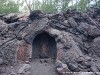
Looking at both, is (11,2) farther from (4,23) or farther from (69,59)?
(69,59)

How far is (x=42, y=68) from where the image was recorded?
16.0 meters

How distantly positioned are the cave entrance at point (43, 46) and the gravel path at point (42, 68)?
87 cm

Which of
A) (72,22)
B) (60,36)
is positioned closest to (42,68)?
(60,36)

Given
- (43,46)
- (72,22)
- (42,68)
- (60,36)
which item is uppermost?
(72,22)

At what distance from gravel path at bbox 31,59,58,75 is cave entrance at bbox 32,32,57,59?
0.87m

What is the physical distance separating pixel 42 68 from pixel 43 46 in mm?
2462

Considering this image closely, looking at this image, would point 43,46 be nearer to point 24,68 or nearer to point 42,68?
point 42,68

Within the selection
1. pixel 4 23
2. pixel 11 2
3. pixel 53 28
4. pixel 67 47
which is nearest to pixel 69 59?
pixel 67 47

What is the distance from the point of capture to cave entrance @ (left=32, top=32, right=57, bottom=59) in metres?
17.7

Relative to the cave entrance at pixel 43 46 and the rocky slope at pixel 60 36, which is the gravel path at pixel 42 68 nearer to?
the rocky slope at pixel 60 36

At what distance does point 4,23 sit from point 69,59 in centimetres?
645

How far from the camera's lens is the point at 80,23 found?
60.4ft

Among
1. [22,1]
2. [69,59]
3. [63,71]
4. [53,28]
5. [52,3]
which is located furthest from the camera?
[22,1]

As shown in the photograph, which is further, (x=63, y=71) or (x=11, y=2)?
(x=11, y=2)
